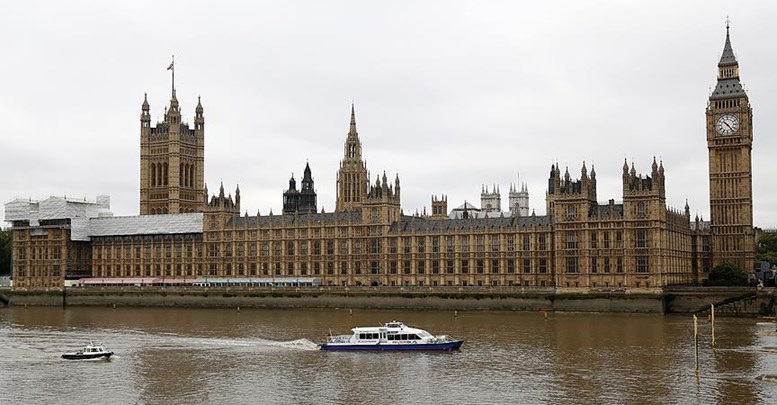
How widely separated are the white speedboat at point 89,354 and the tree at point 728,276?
277 feet

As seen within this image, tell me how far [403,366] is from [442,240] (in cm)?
7018

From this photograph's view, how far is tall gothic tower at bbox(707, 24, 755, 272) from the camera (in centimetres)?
13738

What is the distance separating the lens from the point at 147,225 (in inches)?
6491

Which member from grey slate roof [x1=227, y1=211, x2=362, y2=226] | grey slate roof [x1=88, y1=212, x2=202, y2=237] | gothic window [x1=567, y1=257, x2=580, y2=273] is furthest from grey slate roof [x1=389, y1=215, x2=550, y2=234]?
grey slate roof [x1=88, y1=212, x2=202, y2=237]

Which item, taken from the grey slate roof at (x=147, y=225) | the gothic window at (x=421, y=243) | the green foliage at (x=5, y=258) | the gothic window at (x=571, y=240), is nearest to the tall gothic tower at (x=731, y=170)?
the gothic window at (x=571, y=240)

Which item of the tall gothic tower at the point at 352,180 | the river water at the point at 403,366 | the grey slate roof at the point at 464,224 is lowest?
the river water at the point at 403,366

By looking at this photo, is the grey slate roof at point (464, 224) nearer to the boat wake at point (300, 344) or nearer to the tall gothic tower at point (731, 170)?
the tall gothic tower at point (731, 170)

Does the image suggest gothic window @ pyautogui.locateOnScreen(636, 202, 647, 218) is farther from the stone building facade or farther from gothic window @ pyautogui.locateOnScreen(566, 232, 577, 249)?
gothic window @ pyautogui.locateOnScreen(566, 232, 577, 249)

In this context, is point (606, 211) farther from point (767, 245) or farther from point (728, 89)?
point (767, 245)

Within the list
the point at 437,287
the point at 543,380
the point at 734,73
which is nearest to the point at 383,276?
the point at 437,287

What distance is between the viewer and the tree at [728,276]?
127 metres

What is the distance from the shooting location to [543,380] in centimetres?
6181

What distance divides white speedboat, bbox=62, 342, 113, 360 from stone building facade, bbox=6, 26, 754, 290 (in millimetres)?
69224

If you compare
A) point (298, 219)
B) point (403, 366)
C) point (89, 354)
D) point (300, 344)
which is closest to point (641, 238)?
point (298, 219)
